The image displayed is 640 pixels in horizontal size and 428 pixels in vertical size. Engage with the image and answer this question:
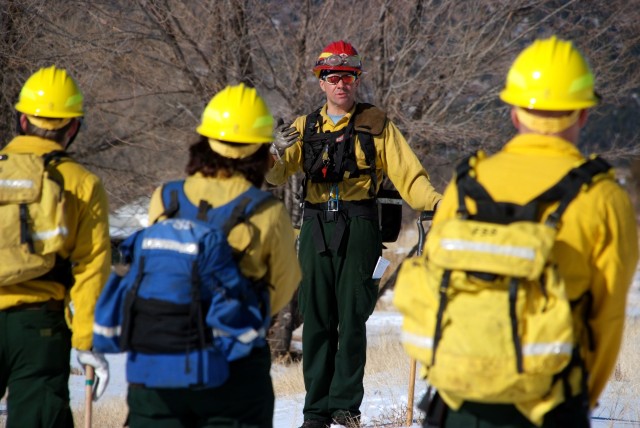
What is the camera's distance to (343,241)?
18.5 ft

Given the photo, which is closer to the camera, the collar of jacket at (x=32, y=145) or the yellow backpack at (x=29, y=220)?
the yellow backpack at (x=29, y=220)

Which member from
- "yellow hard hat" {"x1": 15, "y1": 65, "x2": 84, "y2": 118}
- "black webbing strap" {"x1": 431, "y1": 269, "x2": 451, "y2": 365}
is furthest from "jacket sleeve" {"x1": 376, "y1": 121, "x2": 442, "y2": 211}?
"black webbing strap" {"x1": 431, "y1": 269, "x2": 451, "y2": 365}

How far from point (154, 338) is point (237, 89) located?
1.02 metres

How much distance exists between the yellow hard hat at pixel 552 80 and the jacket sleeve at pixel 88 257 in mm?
1836

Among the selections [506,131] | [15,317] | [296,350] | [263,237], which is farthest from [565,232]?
[296,350]

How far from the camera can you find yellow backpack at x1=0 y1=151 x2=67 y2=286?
3.83 m

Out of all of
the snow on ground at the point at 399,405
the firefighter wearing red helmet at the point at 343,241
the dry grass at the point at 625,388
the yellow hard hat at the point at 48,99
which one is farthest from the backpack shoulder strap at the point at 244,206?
the dry grass at the point at 625,388

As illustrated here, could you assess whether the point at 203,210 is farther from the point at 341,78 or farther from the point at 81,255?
the point at 341,78

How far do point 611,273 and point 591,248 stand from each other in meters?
0.10

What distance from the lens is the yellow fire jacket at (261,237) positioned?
10.9ft

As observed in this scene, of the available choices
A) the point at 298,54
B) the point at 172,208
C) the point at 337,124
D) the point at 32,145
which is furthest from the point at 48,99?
the point at 298,54

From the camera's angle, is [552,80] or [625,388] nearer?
[552,80]

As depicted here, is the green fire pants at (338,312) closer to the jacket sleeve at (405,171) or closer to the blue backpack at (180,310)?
the jacket sleeve at (405,171)

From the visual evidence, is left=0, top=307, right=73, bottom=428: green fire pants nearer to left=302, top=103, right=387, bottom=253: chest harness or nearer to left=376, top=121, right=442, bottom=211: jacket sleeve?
left=302, top=103, right=387, bottom=253: chest harness
